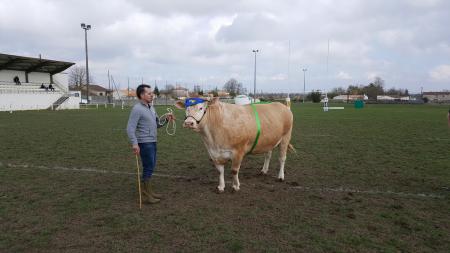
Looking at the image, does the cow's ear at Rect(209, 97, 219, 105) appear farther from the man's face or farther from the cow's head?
the man's face

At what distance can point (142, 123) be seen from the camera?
5.66m

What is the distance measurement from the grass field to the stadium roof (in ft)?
138

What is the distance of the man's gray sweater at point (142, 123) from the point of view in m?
5.52

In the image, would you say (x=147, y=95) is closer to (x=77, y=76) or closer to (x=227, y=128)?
(x=227, y=128)

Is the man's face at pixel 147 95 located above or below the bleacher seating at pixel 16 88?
below

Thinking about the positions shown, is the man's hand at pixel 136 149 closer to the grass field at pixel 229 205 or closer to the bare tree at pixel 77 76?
the grass field at pixel 229 205

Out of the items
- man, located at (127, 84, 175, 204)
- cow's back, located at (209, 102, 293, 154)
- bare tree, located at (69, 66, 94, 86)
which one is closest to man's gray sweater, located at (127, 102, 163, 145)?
man, located at (127, 84, 175, 204)

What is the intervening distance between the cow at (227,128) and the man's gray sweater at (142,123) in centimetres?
59

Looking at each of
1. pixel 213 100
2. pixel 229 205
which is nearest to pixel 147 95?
pixel 213 100

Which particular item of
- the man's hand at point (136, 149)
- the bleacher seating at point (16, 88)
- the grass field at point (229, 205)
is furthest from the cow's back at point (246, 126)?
the bleacher seating at point (16, 88)

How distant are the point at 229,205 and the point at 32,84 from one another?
5427 centimetres

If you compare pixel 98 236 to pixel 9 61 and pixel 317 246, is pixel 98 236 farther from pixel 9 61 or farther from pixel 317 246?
pixel 9 61

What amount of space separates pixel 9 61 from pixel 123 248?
2015 inches

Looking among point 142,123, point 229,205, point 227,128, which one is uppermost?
point 142,123
